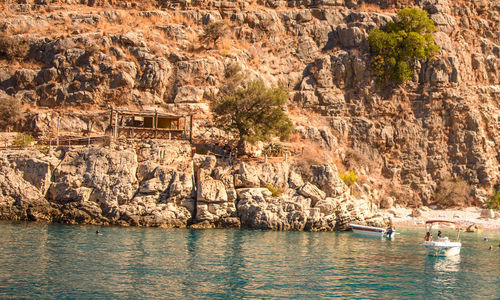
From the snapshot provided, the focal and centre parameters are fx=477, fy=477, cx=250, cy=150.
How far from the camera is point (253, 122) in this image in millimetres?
47719

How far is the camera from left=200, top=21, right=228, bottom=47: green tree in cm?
6341

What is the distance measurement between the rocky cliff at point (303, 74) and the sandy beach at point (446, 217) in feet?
8.41

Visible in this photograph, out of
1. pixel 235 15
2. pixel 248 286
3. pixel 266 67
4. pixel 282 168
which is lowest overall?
pixel 248 286

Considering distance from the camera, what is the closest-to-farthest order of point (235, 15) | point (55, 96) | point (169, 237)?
point (169, 237)
point (55, 96)
point (235, 15)

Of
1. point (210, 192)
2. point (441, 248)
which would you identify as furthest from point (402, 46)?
point (441, 248)

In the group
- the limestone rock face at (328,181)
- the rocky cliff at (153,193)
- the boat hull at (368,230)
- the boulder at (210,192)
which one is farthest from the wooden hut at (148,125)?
the boat hull at (368,230)

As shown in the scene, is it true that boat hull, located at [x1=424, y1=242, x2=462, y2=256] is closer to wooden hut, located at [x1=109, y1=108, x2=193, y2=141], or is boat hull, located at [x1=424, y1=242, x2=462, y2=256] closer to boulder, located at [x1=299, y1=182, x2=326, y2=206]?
boulder, located at [x1=299, y1=182, x2=326, y2=206]

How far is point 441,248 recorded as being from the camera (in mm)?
33562

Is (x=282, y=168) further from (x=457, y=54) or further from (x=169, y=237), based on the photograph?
(x=457, y=54)

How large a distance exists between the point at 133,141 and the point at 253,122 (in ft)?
38.9

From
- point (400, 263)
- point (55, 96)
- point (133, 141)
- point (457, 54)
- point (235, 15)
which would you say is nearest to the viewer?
point (400, 263)

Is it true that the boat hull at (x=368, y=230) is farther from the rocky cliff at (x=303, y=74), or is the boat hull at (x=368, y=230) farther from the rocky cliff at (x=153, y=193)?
the rocky cliff at (x=303, y=74)

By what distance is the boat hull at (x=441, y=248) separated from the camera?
110 ft

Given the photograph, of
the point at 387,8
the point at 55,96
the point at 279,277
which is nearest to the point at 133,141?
the point at 55,96
